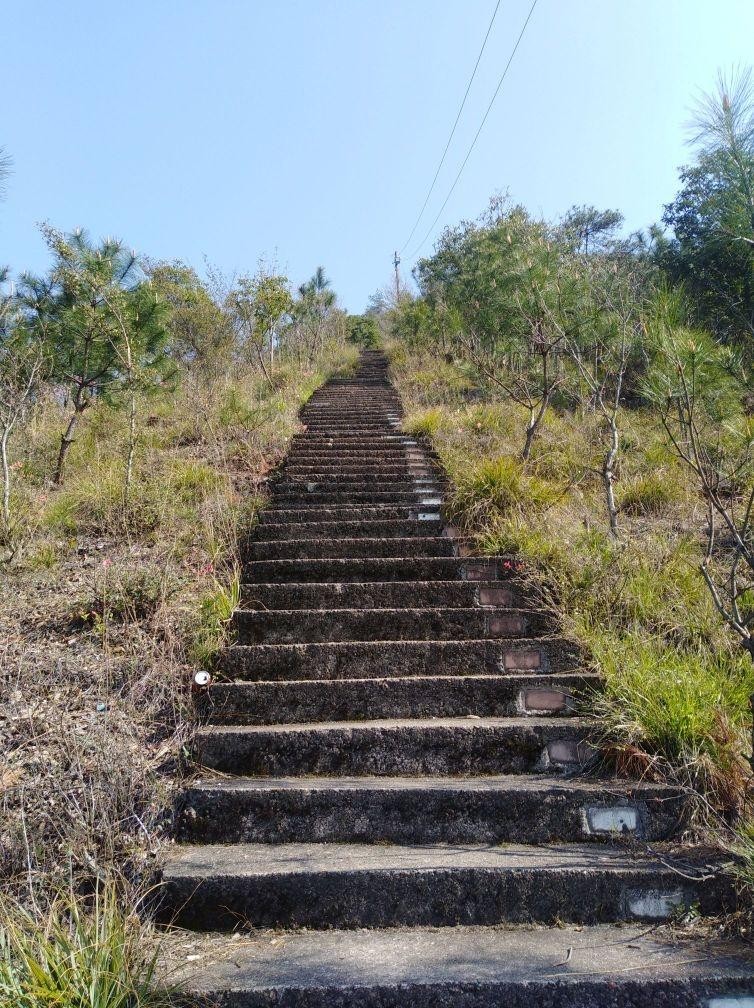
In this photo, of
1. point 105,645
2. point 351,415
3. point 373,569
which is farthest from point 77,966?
point 351,415

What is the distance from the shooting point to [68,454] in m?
7.01

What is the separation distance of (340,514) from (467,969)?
12.5ft

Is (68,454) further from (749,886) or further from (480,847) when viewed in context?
(749,886)

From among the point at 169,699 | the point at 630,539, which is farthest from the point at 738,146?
the point at 169,699

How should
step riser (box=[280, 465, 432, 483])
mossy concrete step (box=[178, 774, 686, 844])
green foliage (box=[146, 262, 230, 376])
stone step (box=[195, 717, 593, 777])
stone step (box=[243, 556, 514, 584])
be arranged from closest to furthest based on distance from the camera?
mossy concrete step (box=[178, 774, 686, 844]) → stone step (box=[195, 717, 593, 777]) → stone step (box=[243, 556, 514, 584]) → step riser (box=[280, 465, 432, 483]) → green foliage (box=[146, 262, 230, 376])

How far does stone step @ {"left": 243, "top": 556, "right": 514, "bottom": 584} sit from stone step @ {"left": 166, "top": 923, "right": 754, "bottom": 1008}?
2.41m

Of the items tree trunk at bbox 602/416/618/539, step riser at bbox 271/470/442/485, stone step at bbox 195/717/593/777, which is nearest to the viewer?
stone step at bbox 195/717/593/777

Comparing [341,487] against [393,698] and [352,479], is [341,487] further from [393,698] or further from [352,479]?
[393,698]

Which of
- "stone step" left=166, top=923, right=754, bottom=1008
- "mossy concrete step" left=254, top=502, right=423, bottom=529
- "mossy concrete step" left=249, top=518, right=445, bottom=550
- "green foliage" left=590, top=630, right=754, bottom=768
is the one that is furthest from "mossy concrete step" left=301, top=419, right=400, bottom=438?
"stone step" left=166, top=923, right=754, bottom=1008

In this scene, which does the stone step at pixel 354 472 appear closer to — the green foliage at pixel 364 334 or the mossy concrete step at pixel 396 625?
the mossy concrete step at pixel 396 625

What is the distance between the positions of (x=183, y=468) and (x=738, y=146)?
4.91 m

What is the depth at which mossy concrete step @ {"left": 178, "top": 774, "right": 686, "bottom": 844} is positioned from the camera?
265 centimetres

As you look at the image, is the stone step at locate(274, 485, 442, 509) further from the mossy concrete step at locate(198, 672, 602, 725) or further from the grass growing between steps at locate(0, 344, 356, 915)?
the mossy concrete step at locate(198, 672, 602, 725)

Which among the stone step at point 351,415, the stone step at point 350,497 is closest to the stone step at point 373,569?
the stone step at point 350,497
